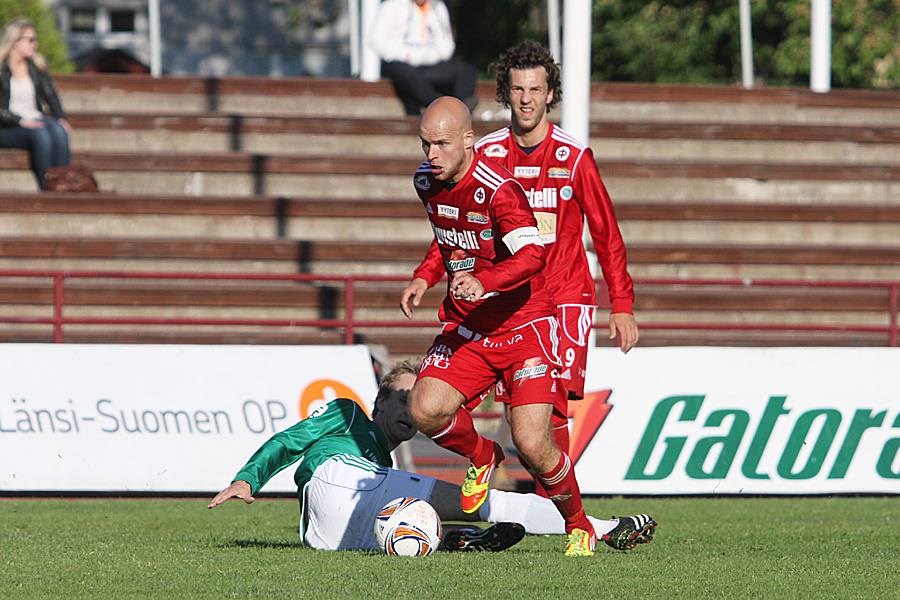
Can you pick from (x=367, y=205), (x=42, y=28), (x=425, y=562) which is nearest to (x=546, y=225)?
(x=425, y=562)

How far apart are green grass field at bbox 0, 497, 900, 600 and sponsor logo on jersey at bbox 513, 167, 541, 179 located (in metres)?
1.94

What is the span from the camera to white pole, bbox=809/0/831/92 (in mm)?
16781

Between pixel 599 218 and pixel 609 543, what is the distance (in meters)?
1.71

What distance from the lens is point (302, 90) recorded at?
16266 millimetres

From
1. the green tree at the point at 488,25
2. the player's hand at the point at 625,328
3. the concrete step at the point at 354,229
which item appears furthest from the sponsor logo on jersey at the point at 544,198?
the green tree at the point at 488,25

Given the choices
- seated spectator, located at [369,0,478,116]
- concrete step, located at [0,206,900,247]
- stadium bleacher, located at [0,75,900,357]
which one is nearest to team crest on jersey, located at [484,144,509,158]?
stadium bleacher, located at [0,75,900,357]

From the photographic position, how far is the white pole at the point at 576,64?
33.0 ft

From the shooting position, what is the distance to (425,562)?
216 inches

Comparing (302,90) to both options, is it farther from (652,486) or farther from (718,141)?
(652,486)

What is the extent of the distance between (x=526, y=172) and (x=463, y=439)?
5.55 ft

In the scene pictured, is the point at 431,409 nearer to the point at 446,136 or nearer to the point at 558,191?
the point at 446,136

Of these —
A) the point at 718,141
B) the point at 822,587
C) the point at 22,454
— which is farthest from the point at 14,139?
the point at 822,587

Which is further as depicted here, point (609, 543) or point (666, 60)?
point (666, 60)

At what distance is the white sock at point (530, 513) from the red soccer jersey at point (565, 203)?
1109 millimetres
